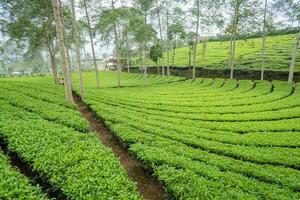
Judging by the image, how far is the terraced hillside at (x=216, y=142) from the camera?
846 cm

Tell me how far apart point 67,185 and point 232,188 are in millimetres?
5031

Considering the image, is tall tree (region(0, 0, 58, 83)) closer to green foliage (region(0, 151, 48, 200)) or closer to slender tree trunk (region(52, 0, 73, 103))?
slender tree trunk (region(52, 0, 73, 103))

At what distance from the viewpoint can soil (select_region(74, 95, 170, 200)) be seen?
8781 mm

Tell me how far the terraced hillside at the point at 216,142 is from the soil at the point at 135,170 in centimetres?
41

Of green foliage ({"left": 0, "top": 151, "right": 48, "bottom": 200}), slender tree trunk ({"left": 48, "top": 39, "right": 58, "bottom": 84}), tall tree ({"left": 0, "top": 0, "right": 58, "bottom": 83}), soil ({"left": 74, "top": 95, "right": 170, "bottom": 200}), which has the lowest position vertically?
soil ({"left": 74, "top": 95, "right": 170, "bottom": 200})

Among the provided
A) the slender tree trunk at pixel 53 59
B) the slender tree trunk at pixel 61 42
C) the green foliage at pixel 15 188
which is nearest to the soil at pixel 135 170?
the green foliage at pixel 15 188

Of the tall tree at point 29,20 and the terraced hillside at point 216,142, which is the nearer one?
the terraced hillside at point 216,142

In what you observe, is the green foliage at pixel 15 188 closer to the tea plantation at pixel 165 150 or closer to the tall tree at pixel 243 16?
the tea plantation at pixel 165 150

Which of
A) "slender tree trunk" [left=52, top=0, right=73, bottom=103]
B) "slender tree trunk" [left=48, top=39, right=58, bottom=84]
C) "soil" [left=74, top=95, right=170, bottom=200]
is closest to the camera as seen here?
"soil" [left=74, top=95, right=170, bottom=200]

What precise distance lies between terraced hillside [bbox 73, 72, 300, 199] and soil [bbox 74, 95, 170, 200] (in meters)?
0.41

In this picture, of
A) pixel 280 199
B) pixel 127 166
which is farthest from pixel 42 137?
pixel 280 199

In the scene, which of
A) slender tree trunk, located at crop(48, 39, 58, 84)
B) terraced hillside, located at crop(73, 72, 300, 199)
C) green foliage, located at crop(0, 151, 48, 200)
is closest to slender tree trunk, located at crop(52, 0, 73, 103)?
terraced hillside, located at crop(73, 72, 300, 199)

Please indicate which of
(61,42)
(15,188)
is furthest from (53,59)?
(15,188)

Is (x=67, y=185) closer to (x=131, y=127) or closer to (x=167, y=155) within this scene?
(x=167, y=155)
